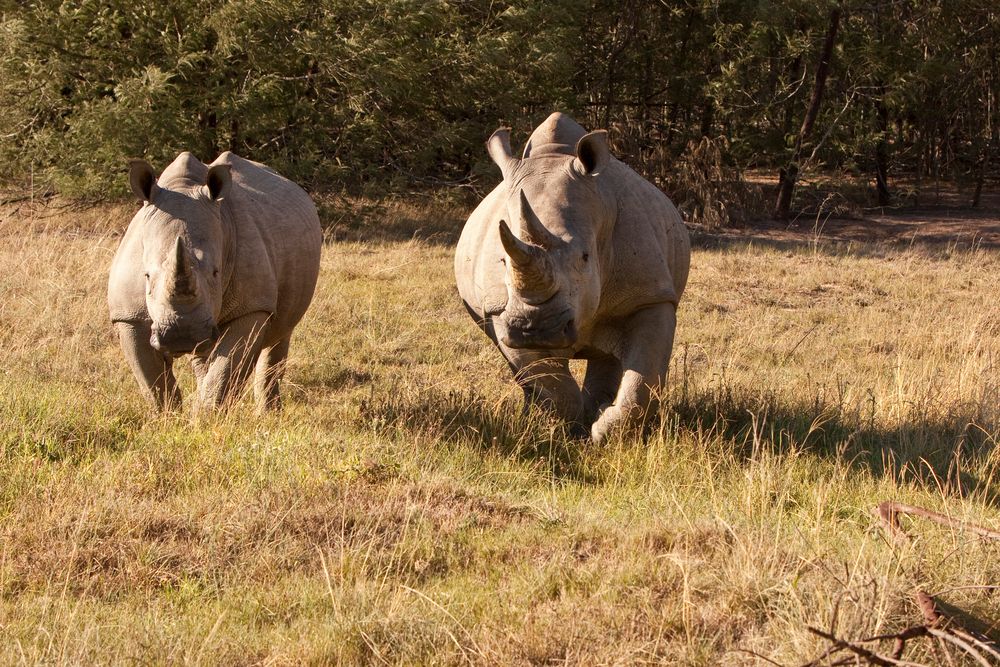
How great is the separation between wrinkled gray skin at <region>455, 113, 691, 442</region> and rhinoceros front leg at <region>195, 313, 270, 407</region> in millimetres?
1320

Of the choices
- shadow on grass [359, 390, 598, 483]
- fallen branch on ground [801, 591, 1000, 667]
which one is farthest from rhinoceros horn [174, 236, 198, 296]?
fallen branch on ground [801, 591, 1000, 667]

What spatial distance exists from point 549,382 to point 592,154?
1.28 meters

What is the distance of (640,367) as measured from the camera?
20.0ft

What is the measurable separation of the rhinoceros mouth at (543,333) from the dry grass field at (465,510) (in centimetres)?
70

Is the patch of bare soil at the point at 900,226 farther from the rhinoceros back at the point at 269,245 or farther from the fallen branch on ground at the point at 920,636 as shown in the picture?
the fallen branch on ground at the point at 920,636

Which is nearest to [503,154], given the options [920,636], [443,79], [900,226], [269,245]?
[269,245]

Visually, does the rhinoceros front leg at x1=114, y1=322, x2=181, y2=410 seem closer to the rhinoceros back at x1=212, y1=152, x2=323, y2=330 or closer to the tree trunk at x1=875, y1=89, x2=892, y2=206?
the rhinoceros back at x1=212, y1=152, x2=323, y2=330

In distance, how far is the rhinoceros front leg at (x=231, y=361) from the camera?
618cm

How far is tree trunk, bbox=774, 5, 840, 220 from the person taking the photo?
56.4 ft

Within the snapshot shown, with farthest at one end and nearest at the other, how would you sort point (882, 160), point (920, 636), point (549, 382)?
point (882, 160), point (549, 382), point (920, 636)

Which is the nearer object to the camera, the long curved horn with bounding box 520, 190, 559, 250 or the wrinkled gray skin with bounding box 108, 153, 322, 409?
the long curved horn with bounding box 520, 190, 559, 250

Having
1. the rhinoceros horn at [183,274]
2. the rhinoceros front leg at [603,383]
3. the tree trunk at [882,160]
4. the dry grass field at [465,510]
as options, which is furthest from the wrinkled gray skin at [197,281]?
the tree trunk at [882,160]

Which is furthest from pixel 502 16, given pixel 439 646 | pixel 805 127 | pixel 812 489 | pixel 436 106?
pixel 439 646

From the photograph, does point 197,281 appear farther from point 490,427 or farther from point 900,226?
point 900,226
